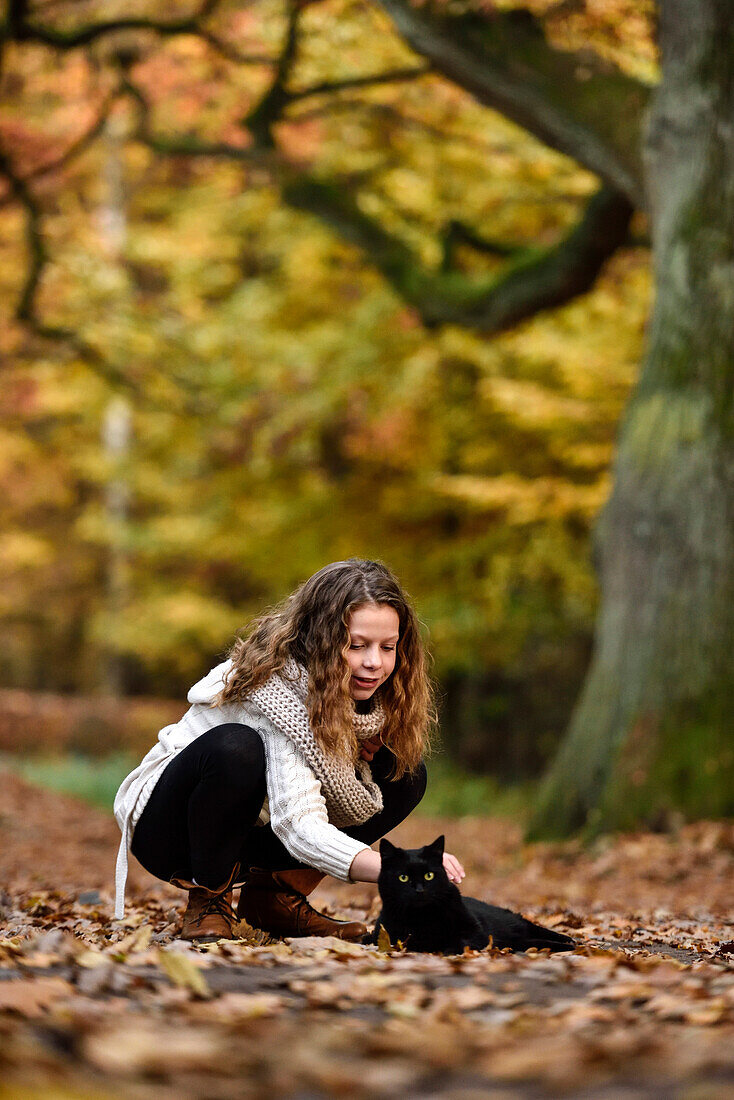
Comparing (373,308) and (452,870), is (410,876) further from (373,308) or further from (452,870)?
(373,308)

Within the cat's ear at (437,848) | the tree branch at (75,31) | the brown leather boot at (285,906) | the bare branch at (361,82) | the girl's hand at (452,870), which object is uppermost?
the tree branch at (75,31)

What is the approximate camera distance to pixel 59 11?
1172 cm

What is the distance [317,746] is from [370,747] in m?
0.37

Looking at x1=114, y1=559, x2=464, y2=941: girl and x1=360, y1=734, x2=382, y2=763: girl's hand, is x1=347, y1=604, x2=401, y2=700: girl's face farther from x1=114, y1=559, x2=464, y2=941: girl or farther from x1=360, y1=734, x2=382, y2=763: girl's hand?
x1=360, y1=734, x2=382, y2=763: girl's hand

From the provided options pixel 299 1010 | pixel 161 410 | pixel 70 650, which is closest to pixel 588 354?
pixel 161 410

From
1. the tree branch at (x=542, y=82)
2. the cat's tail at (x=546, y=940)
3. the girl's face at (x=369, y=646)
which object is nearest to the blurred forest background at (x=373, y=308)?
the tree branch at (x=542, y=82)

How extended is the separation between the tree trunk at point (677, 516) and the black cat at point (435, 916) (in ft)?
13.1

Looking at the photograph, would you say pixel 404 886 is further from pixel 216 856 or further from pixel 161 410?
pixel 161 410

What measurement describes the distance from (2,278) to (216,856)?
46.0 ft

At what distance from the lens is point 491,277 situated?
34.6 feet

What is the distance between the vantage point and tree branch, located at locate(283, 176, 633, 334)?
32.1ft

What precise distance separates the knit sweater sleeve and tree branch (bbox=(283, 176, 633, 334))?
7.23 metres

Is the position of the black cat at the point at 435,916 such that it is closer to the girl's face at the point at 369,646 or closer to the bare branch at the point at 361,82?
the girl's face at the point at 369,646

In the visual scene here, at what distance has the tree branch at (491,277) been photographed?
978 centimetres
